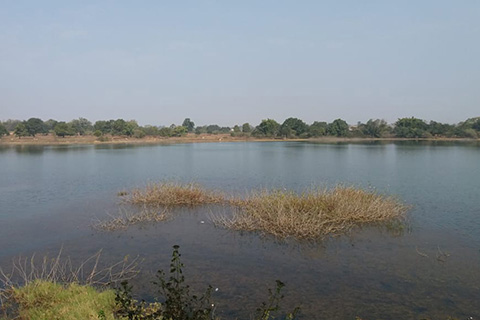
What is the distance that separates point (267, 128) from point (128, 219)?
9753cm

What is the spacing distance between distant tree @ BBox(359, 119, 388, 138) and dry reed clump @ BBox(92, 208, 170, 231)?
102 m

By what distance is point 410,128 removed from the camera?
101562 mm

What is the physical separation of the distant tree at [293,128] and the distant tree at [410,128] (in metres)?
27.2

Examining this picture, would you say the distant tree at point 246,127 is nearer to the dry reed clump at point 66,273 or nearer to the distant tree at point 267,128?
the distant tree at point 267,128

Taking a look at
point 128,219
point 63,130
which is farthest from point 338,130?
point 128,219

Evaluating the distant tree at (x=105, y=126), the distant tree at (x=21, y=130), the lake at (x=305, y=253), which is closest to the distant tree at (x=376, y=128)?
the distant tree at (x=105, y=126)

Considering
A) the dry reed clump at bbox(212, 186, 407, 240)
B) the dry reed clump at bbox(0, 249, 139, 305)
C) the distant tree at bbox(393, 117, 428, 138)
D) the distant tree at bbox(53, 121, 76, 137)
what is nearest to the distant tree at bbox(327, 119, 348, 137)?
the distant tree at bbox(393, 117, 428, 138)

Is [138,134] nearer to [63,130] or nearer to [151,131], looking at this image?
[151,131]

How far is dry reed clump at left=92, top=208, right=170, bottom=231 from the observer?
13289 millimetres

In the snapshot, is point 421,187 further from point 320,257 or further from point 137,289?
point 137,289

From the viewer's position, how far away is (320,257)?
10047mm

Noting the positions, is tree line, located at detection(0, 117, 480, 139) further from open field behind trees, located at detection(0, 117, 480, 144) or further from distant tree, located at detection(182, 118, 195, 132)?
distant tree, located at detection(182, 118, 195, 132)

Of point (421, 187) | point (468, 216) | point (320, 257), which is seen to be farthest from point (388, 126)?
point (320, 257)

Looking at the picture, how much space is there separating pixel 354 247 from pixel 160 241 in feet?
20.3
